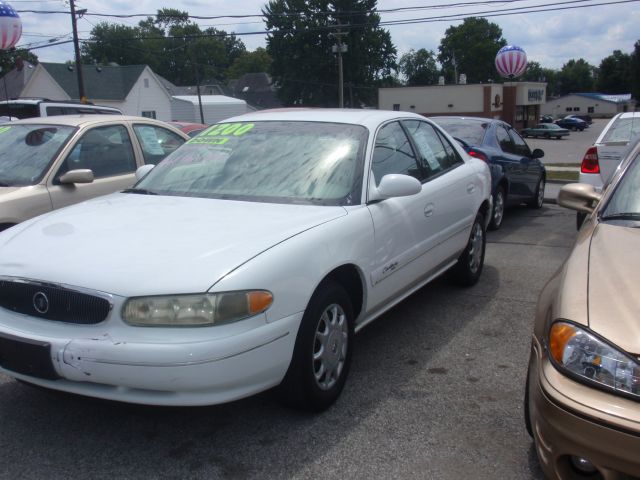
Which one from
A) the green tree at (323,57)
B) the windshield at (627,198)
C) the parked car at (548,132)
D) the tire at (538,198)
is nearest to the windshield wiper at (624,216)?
the windshield at (627,198)

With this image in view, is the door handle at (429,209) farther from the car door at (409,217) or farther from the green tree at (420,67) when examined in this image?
the green tree at (420,67)

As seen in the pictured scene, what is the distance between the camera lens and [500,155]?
843 centimetres

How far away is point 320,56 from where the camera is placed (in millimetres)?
63656

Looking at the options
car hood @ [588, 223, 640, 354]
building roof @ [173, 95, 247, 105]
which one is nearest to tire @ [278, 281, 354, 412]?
car hood @ [588, 223, 640, 354]

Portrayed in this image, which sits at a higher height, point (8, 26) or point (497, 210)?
point (8, 26)

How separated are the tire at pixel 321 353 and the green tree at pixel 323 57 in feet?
200

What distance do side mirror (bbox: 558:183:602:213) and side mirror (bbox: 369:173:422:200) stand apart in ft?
2.97

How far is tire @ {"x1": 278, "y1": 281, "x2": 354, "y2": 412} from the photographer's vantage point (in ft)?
10.2

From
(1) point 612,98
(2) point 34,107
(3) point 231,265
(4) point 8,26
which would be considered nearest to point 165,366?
(3) point 231,265

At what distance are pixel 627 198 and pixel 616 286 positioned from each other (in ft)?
3.44

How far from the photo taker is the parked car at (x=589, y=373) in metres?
2.11

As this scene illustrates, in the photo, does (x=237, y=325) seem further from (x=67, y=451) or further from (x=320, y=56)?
(x=320, y=56)

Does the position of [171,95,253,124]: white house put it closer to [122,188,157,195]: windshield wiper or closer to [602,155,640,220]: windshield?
[122,188,157,195]: windshield wiper

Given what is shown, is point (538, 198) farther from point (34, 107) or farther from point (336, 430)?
point (34, 107)
